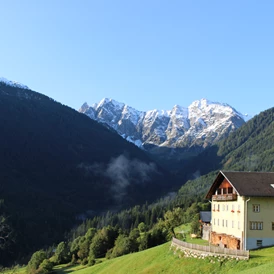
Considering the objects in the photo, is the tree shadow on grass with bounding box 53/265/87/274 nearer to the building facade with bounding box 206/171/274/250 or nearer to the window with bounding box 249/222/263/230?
the building facade with bounding box 206/171/274/250

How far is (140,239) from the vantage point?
98688 millimetres

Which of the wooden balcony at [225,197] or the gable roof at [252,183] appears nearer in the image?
the gable roof at [252,183]

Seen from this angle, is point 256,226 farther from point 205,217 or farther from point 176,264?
point 205,217

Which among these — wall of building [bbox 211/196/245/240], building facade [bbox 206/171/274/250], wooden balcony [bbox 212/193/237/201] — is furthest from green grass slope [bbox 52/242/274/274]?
wooden balcony [bbox 212/193/237/201]

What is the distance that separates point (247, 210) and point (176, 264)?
1382cm

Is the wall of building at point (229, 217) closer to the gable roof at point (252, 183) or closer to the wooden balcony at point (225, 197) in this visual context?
the wooden balcony at point (225, 197)

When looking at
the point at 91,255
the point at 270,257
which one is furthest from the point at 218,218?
the point at 91,255

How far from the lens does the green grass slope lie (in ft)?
150

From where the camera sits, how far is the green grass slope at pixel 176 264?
4581 cm

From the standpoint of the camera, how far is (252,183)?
63.3 meters

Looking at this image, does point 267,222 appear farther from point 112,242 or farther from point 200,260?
point 112,242

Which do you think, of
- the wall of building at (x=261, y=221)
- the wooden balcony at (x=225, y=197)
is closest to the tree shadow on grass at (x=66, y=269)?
the wooden balcony at (x=225, y=197)

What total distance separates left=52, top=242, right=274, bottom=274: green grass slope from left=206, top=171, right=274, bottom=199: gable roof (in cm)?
850

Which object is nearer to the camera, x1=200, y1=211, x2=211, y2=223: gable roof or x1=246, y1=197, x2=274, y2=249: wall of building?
x1=246, y1=197, x2=274, y2=249: wall of building
